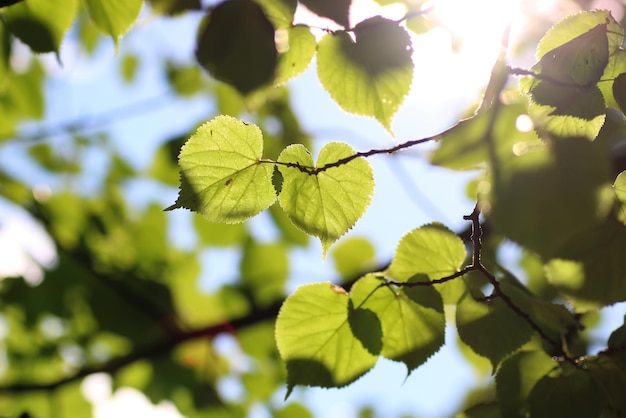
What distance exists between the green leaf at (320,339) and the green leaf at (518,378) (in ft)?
0.42

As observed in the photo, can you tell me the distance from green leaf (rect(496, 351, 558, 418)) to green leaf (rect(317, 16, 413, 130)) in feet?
0.88

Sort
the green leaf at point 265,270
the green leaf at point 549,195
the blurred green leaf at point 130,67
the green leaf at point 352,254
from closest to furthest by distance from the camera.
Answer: the green leaf at point 549,195
the green leaf at point 352,254
the green leaf at point 265,270
the blurred green leaf at point 130,67

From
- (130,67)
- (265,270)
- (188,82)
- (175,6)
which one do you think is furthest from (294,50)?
(130,67)

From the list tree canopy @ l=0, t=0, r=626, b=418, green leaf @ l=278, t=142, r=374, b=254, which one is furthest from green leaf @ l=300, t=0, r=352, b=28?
green leaf @ l=278, t=142, r=374, b=254

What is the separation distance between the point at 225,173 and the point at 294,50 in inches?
6.6

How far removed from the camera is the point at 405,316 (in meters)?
0.52

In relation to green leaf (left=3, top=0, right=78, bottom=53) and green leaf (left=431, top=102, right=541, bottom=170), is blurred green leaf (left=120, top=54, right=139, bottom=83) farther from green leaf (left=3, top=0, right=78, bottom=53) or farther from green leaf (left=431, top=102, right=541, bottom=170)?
green leaf (left=431, top=102, right=541, bottom=170)

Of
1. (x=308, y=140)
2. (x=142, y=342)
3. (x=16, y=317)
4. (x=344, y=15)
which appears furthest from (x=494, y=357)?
(x=16, y=317)

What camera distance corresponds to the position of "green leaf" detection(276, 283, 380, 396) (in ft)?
1.69

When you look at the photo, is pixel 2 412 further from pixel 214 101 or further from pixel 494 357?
pixel 494 357

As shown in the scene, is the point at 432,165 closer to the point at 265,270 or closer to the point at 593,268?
the point at 593,268

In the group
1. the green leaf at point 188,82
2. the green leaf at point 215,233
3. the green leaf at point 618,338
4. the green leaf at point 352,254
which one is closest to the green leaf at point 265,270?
the green leaf at point 215,233

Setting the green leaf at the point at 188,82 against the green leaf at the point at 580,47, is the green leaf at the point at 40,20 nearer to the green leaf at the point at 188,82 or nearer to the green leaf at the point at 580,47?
the green leaf at the point at 580,47

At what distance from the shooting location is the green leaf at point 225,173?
1.45ft
